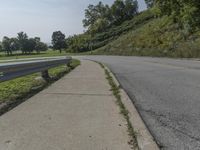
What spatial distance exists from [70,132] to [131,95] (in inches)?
157

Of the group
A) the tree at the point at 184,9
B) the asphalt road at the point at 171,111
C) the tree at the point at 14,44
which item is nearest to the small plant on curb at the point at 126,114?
the asphalt road at the point at 171,111

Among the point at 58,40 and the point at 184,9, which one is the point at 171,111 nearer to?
the point at 184,9

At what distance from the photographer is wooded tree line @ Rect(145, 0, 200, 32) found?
32.6 meters

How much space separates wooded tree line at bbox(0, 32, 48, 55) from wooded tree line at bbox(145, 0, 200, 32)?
124m

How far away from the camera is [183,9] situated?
34.2 meters

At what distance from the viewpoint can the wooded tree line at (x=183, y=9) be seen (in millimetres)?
32625

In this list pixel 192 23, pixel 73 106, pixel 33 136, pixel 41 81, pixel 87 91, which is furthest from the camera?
pixel 192 23

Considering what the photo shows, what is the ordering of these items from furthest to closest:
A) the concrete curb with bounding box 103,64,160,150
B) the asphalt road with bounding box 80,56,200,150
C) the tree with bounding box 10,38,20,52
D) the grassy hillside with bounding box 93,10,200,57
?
1. the tree with bounding box 10,38,20,52
2. the grassy hillside with bounding box 93,10,200,57
3. the asphalt road with bounding box 80,56,200,150
4. the concrete curb with bounding box 103,64,160,150

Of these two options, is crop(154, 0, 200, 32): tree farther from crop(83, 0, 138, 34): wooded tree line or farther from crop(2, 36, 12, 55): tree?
crop(2, 36, 12, 55): tree

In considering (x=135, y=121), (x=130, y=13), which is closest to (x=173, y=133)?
(x=135, y=121)

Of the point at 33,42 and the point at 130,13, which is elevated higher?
the point at 130,13

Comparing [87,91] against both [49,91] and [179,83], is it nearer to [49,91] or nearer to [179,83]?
[49,91]

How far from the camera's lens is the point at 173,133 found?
5.22 meters

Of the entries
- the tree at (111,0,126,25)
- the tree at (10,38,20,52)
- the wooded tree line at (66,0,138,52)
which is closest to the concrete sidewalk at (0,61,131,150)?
the wooded tree line at (66,0,138,52)
